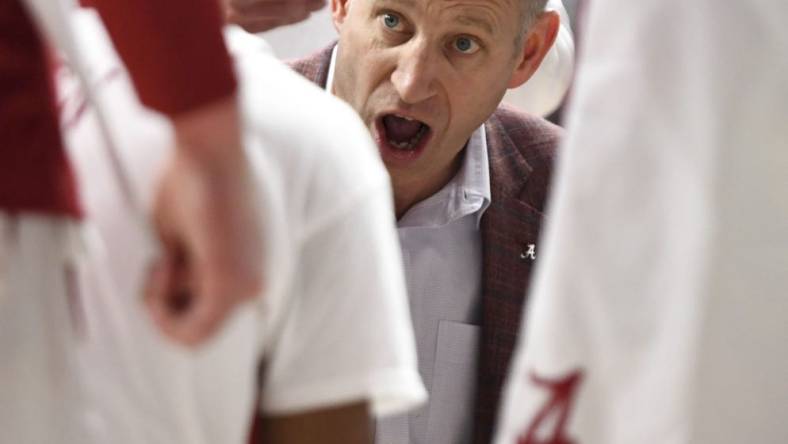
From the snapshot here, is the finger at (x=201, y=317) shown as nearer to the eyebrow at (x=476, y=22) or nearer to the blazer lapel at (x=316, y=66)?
the eyebrow at (x=476, y=22)

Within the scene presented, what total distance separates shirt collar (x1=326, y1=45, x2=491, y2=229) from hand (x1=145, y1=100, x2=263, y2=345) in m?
1.09

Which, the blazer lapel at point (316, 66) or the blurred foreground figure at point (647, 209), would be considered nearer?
the blurred foreground figure at point (647, 209)

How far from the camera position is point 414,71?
1550mm

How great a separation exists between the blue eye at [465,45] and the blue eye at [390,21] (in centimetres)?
7

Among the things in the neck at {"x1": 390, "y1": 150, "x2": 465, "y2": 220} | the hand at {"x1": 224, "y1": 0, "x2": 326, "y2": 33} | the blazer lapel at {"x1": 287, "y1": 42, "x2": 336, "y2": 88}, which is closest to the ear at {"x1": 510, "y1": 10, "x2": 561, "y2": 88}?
the neck at {"x1": 390, "y1": 150, "x2": 465, "y2": 220}

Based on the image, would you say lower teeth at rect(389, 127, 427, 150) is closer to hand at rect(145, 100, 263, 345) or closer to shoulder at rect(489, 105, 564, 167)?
shoulder at rect(489, 105, 564, 167)

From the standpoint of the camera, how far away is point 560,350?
2.30 feet

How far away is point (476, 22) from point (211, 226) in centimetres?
106

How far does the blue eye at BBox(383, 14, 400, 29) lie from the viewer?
156cm

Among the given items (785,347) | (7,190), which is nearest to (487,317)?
(785,347)

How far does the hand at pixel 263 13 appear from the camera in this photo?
36.7 inches

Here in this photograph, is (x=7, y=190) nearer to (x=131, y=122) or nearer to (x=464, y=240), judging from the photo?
(x=131, y=122)

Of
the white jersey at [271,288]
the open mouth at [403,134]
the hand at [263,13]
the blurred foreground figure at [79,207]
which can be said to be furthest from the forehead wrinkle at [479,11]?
the blurred foreground figure at [79,207]

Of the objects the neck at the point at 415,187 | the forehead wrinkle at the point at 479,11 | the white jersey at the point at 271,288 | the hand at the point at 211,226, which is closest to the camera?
the hand at the point at 211,226
